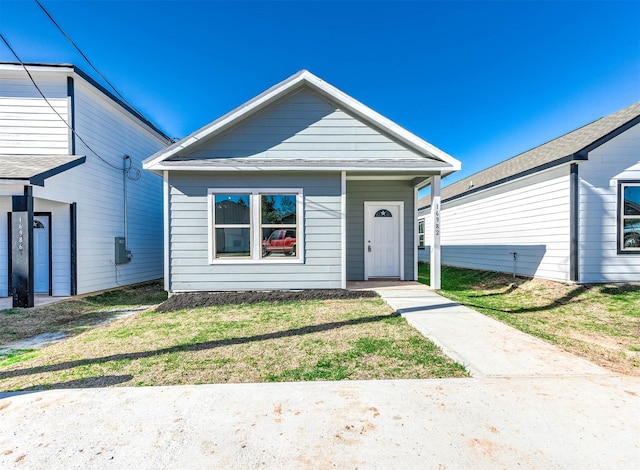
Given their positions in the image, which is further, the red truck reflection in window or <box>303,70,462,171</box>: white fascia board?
the red truck reflection in window

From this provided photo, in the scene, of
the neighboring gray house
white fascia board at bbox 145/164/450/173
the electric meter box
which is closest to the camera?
white fascia board at bbox 145/164/450/173

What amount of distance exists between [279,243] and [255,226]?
72 centimetres

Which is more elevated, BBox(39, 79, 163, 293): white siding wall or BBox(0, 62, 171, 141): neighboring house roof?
BBox(0, 62, 171, 141): neighboring house roof

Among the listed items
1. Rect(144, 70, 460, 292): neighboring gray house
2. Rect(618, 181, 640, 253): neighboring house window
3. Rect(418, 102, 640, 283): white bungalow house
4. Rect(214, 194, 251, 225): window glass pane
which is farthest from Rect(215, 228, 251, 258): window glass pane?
Rect(618, 181, 640, 253): neighboring house window

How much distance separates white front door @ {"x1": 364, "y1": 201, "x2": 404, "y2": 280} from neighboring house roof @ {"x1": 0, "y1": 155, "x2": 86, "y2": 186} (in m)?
7.94

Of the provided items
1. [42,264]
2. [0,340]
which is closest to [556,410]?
[0,340]

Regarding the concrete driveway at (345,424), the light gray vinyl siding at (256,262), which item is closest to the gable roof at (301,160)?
the light gray vinyl siding at (256,262)

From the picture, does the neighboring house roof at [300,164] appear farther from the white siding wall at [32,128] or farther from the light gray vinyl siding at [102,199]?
the white siding wall at [32,128]

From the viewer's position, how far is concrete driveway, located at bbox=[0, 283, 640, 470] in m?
2.10

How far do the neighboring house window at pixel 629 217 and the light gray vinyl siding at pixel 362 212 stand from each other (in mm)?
5052

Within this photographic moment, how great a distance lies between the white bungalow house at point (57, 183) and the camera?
6.73 metres

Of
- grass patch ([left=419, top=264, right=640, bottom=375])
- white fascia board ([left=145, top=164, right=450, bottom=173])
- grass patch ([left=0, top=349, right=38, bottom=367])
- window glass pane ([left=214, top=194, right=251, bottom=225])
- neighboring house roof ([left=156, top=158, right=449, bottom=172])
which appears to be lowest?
grass patch ([left=0, top=349, right=38, bottom=367])

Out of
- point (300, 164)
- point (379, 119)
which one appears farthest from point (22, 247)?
point (379, 119)

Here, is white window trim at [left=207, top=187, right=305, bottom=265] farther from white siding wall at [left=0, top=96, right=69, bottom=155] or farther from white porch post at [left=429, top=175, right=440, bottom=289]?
white siding wall at [left=0, top=96, right=69, bottom=155]
